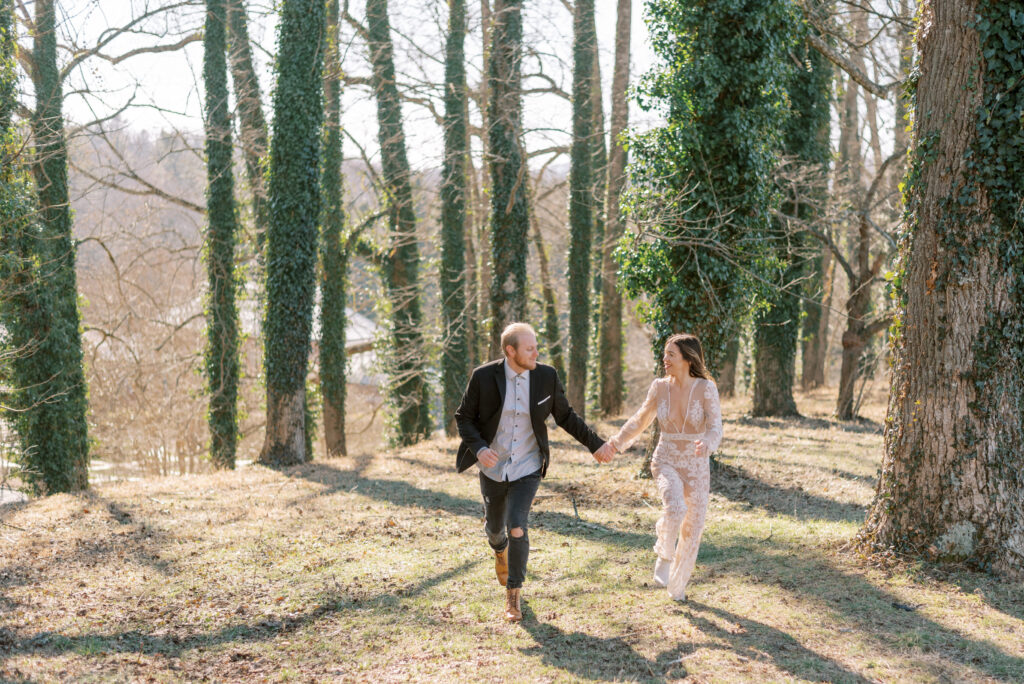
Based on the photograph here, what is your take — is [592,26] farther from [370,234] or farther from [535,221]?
[370,234]

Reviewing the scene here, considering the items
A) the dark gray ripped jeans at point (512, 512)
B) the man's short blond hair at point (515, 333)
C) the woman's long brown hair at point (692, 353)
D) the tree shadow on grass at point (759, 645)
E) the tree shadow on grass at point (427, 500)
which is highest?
the man's short blond hair at point (515, 333)

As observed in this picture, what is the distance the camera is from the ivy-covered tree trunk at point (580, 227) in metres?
20.0

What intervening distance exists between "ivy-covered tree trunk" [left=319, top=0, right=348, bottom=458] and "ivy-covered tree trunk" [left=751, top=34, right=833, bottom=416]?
402 inches

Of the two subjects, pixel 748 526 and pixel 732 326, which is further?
pixel 732 326

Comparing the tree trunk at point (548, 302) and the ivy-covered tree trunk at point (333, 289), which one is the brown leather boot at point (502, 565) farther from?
the tree trunk at point (548, 302)

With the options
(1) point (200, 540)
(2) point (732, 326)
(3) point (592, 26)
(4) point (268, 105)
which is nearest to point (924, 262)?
(2) point (732, 326)

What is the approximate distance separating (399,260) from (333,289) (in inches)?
79.0

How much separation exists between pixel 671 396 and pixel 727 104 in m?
6.42

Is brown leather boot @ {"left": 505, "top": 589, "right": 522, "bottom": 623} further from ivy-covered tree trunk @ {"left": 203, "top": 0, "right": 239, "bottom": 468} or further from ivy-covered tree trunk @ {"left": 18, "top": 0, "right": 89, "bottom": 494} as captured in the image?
ivy-covered tree trunk @ {"left": 203, "top": 0, "right": 239, "bottom": 468}

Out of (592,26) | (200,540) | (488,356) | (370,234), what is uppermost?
(592,26)

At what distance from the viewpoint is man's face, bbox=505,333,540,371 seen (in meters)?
5.18

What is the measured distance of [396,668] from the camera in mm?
4977

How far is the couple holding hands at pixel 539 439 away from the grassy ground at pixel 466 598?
539 mm

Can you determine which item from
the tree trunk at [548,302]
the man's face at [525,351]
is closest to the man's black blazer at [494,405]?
the man's face at [525,351]
